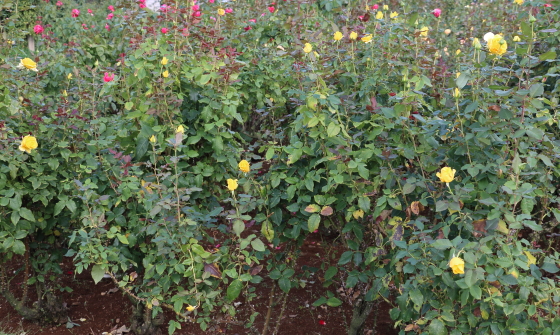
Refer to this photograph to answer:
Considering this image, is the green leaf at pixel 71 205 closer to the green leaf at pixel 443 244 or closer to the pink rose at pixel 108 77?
the pink rose at pixel 108 77

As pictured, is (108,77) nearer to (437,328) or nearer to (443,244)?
(443,244)


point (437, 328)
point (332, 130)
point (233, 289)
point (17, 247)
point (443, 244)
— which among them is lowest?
point (17, 247)

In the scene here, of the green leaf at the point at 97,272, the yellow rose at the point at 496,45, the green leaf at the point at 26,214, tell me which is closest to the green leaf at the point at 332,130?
the yellow rose at the point at 496,45

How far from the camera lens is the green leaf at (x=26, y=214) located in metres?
2.43

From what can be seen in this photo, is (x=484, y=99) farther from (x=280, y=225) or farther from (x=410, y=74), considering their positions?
(x=280, y=225)

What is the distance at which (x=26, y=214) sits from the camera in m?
2.44

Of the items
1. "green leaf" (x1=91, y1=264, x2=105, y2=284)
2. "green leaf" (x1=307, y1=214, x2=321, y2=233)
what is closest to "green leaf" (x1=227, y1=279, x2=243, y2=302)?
"green leaf" (x1=307, y1=214, x2=321, y2=233)

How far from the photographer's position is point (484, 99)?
1.98m

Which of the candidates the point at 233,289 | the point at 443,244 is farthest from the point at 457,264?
the point at 233,289

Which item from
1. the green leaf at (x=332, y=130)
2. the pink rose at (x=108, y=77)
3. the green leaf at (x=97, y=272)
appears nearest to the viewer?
the green leaf at (x=332, y=130)

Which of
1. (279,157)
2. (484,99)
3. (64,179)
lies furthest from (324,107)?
(64,179)

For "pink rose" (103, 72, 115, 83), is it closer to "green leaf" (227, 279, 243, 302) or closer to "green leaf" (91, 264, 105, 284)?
"green leaf" (91, 264, 105, 284)

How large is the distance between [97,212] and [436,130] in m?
1.52

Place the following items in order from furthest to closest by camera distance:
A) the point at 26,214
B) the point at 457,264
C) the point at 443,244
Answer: the point at 26,214
the point at 443,244
the point at 457,264
